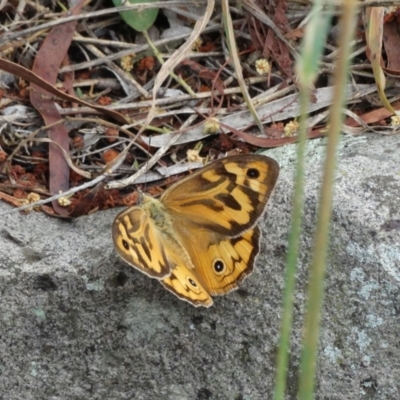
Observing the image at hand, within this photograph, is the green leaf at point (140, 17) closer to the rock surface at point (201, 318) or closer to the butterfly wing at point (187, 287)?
the rock surface at point (201, 318)

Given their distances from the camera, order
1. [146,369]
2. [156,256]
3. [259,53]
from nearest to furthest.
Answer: [156,256] → [146,369] → [259,53]

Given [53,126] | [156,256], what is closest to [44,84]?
[53,126]

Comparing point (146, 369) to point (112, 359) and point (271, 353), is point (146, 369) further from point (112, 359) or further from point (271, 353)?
point (271, 353)

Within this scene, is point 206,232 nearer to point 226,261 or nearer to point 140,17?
point 226,261

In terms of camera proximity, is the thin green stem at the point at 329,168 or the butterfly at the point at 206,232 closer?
the thin green stem at the point at 329,168

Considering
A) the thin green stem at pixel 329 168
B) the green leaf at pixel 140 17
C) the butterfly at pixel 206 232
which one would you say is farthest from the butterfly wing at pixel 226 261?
the thin green stem at pixel 329 168

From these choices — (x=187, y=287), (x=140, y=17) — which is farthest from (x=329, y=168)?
(x=140, y=17)

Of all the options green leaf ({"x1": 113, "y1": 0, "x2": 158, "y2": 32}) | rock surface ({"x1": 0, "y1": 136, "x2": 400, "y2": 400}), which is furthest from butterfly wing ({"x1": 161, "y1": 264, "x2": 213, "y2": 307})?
green leaf ({"x1": 113, "y1": 0, "x2": 158, "y2": 32})
